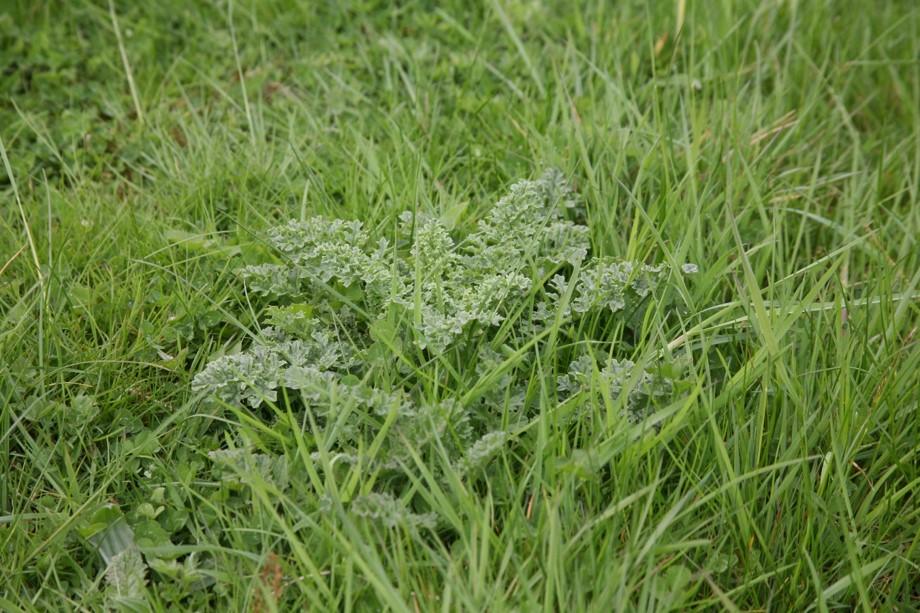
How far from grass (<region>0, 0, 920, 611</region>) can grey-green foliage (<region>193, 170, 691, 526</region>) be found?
7cm

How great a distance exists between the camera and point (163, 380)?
2527 mm

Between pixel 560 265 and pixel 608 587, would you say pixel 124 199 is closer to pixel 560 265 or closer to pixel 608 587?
pixel 560 265

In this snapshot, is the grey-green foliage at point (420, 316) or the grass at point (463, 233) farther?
the grey-green foliage at point (420, 316)

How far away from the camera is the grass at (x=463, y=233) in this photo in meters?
2.07

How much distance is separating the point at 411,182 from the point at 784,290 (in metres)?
1.13

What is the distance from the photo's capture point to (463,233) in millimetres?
2885

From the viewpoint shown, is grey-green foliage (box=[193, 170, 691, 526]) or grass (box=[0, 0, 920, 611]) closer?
grass (box=[0, 0, 920, 611])

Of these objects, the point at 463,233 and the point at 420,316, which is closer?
the point at 420,316

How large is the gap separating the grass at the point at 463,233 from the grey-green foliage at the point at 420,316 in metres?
0.07

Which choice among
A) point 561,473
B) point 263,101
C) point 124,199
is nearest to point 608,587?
point 561,473

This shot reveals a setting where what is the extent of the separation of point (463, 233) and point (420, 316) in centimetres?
54

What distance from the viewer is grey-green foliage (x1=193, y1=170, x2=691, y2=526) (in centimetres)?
220

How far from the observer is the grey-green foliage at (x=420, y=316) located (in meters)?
2.20

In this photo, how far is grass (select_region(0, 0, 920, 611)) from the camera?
6.79ft
